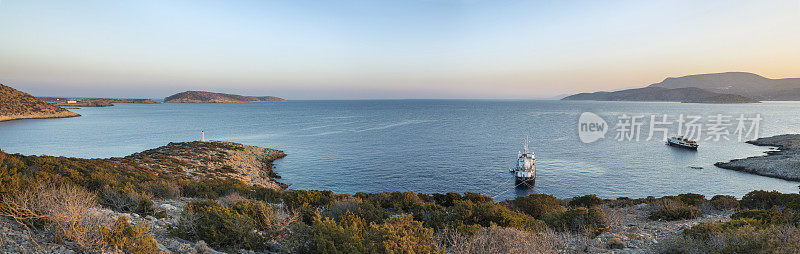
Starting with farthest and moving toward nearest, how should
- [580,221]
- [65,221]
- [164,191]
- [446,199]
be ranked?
1. [446,199]
2. [164,191]
3. [580,221]
4. [65,221]

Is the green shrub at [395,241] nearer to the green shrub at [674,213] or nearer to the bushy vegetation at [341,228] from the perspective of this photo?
A: the bushy vegetation at [341,228]

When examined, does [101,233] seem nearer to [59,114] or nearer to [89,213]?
[89,213]

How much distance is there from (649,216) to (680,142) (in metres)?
54.3

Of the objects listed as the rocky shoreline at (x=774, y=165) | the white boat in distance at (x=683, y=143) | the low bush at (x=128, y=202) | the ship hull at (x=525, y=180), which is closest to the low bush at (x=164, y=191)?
the low bush at (x=128, y=202)

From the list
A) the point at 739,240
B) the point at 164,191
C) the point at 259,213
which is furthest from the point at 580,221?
the point at 164,191

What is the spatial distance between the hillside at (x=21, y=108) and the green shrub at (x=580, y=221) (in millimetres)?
136271

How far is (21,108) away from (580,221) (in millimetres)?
148334

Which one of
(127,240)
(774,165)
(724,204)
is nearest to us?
(127,240)

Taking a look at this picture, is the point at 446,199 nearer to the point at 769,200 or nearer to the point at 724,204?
the point at 724,204

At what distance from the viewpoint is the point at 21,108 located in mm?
93125

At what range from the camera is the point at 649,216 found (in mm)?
12898

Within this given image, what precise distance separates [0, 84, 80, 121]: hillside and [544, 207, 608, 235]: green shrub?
13627cm

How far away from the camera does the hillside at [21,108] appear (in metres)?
87.9

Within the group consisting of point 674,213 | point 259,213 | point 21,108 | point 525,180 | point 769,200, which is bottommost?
point 525,180
